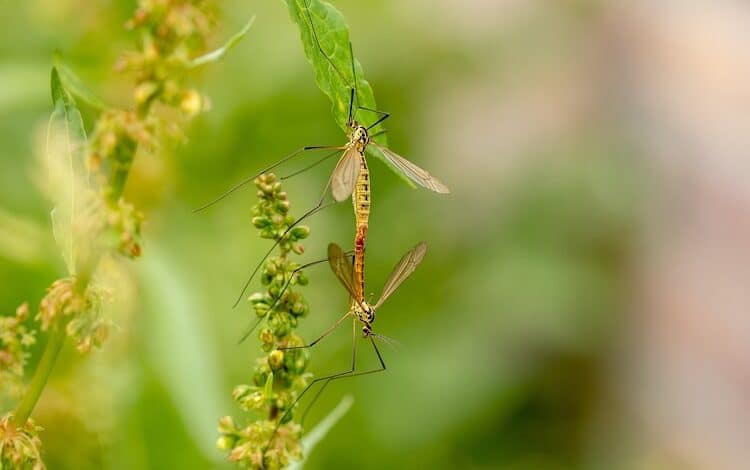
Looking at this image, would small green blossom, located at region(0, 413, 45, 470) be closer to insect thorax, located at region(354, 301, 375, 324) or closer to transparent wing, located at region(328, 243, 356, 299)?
transparent wing, located at region(328, 243, 356, 299)

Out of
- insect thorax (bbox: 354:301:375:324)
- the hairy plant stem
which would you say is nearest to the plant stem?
the hairy plant stem

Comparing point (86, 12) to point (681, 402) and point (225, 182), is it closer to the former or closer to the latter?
point (225, 182)

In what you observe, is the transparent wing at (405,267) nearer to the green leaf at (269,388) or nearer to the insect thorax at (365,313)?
the insect thorax at (365,313)

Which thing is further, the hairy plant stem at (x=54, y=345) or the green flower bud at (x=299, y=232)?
the green flower bud at (x=299, y=232)

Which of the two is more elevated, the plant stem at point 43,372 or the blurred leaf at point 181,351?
the blurred leaf at point 181,351

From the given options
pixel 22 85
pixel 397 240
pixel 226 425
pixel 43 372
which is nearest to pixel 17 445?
pixel 43 372

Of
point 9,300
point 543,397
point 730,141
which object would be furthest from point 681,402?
point 9,300

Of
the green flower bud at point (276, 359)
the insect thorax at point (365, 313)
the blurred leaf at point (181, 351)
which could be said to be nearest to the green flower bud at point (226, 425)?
the green flower bud at point (276, 359)
